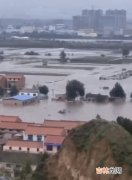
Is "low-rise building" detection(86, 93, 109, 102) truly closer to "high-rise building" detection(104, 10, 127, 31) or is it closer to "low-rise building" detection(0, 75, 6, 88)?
"low-rise building" detection(0, 75, 6, 88)

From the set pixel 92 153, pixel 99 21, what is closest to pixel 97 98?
pixel 92 153

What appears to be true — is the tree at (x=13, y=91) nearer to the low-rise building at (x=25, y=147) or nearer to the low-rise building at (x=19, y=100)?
the low-rise building at (x=19, y=100)

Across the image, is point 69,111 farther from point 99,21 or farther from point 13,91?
point 99,21

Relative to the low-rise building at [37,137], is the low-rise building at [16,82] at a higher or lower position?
lower

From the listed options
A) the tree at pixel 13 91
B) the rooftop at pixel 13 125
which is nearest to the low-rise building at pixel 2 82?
the tree at pixel 13 91

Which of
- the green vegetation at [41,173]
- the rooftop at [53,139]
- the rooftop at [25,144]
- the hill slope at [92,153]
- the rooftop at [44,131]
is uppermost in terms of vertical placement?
the hill slope at [92,153]

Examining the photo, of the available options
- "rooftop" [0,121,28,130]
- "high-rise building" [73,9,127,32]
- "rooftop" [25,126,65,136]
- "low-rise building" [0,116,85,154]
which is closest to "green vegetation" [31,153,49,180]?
"low-rise building" [0,116,85,154]

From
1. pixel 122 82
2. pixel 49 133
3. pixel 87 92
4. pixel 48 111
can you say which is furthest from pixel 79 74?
pixel 49 133
